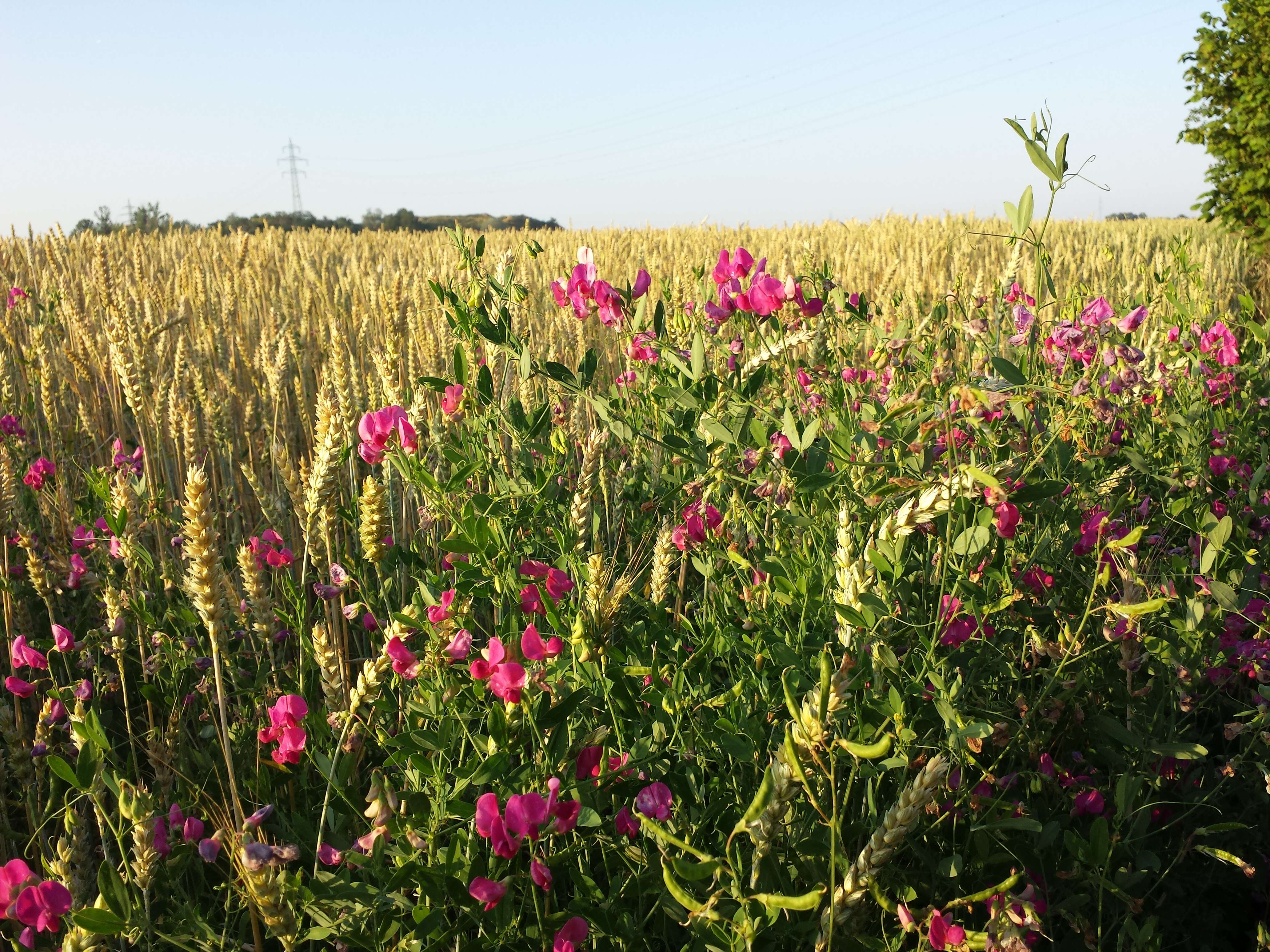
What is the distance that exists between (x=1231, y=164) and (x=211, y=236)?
9.11 m

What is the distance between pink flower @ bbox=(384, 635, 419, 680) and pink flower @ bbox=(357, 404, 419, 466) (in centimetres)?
36

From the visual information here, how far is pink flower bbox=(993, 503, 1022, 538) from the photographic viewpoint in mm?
1054

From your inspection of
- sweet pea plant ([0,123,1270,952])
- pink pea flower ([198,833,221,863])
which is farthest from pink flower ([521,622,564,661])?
pink pea flower ([198,833,221,863])

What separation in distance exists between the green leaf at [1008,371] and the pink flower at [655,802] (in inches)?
28.9

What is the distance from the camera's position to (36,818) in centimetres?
115

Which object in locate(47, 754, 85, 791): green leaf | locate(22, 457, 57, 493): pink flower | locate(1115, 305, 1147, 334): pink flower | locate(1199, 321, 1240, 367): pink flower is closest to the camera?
locate(47, 754, 85, 791): green leaf

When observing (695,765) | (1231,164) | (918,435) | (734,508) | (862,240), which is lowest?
(695,765)

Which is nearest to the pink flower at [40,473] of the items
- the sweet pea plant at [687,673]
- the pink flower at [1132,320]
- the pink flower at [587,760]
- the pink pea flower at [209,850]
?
the sweet pea plant at [687,673]

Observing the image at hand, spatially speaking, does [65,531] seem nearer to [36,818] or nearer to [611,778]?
[36,818]

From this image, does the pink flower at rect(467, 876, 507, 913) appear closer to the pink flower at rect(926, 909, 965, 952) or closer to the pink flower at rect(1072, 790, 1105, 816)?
the pink flower at rect(926, 909, 965, 952)

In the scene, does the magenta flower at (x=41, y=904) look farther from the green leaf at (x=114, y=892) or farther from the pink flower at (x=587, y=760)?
the pink flower at (x=587, y=760)

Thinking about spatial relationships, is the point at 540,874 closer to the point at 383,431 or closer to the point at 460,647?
the point at 460,647

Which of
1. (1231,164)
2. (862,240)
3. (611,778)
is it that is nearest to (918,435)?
(611,778)

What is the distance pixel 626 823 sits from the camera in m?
0.97
